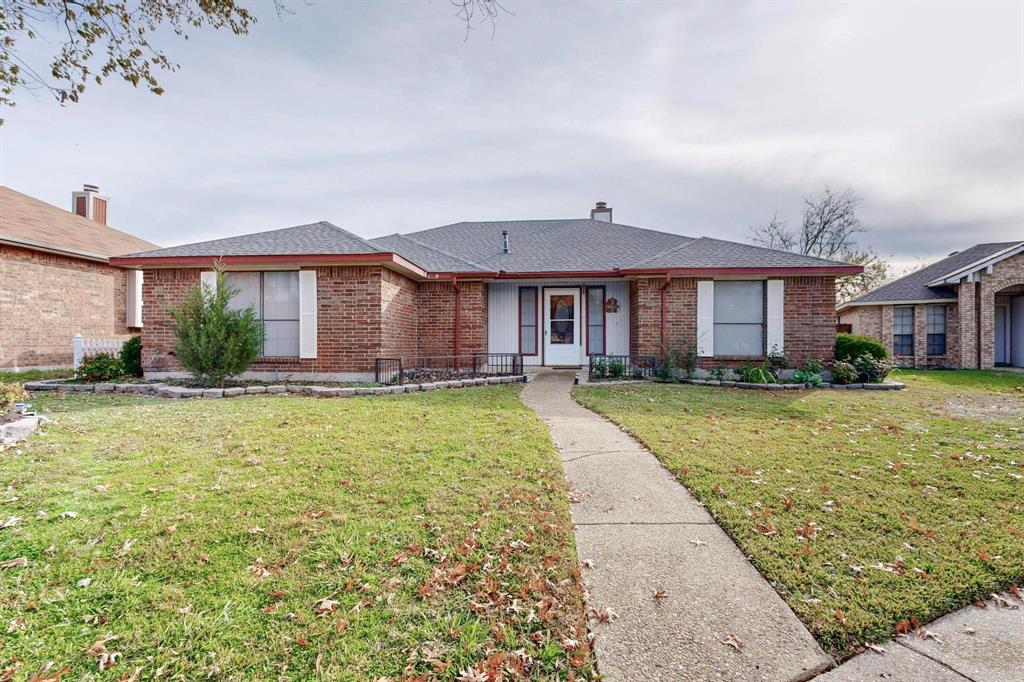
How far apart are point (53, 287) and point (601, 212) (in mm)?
17886

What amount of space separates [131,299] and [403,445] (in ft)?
49.8

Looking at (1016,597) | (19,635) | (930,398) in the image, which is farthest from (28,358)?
(930,398)

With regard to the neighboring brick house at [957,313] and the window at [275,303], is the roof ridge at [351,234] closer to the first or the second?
the window at [275,303]

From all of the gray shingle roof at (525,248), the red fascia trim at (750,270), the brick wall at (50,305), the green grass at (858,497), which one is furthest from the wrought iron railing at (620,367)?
the brick wall at (50,305)

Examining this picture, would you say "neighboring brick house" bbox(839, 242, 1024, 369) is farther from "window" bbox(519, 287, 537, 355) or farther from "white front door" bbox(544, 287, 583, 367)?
"window" bbox(519, 287, 537, 355)

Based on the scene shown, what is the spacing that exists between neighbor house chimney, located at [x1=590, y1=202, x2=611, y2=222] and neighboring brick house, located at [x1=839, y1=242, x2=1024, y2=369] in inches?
417

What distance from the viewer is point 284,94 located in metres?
9.26

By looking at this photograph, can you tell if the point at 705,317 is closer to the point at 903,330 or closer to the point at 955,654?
the point at 955,654

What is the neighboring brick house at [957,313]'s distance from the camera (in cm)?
1527

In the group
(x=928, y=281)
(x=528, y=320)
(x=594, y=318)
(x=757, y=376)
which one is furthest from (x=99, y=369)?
(x=928, y=281)

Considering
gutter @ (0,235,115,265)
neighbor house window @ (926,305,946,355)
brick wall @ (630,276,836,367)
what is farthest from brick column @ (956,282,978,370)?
gutter @ (0,235,115,265)

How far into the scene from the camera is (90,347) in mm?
10672

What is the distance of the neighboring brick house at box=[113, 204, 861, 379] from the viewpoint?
9898mm

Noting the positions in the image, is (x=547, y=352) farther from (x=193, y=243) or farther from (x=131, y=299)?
(x=131, y=299)
